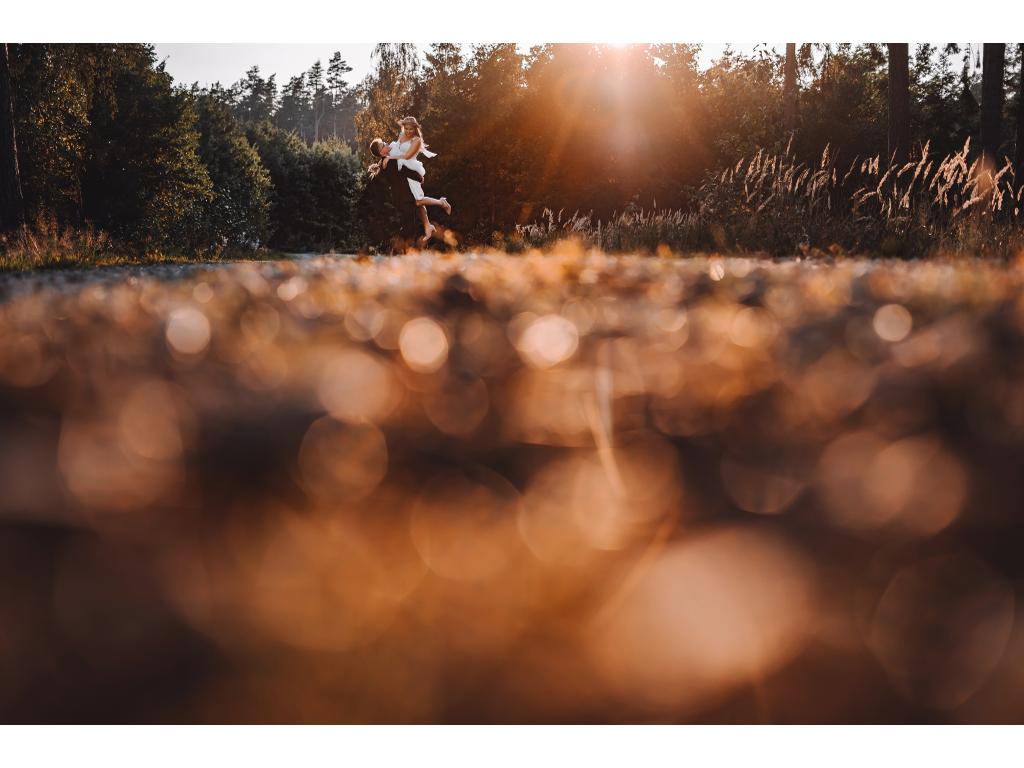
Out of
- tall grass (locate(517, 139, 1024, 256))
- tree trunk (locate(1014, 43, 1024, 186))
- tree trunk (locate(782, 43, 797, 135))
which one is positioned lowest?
tall grass (locate(517, 139, 1024, 256))

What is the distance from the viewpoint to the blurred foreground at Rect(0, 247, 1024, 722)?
33.5 inches

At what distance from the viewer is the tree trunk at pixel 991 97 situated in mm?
11797

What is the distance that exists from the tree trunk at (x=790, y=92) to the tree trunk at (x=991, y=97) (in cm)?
588

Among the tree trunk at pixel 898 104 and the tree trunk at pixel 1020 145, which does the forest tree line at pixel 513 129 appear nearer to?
the tree trunk at pixel 1020 145

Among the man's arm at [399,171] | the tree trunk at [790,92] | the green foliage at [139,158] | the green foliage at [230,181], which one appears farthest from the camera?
the green foliage at [230,181]

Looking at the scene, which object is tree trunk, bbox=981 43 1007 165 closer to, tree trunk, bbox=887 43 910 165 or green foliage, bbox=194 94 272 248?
tree trunk, bbox=887 43 910 165

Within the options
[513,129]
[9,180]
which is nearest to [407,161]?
[9,180]

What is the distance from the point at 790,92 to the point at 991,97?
24.5 ft

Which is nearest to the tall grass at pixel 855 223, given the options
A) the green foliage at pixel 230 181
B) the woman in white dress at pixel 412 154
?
the woman in white dress at pixel 412 154

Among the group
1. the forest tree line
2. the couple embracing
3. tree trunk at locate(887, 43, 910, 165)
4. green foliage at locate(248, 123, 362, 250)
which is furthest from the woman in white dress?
green foliage at locate(248, 123, 362, 250)

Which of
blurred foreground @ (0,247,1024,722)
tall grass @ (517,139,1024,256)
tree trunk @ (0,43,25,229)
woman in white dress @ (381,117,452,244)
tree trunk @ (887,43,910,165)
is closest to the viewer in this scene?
blurred foreground @ (0,247,1024,722)

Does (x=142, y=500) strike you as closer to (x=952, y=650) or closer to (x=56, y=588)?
(x=56, y=588)

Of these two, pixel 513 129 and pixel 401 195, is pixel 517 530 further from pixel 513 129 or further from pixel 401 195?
pixel 513 129

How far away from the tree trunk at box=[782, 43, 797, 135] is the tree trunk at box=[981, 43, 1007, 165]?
5.88 meters
